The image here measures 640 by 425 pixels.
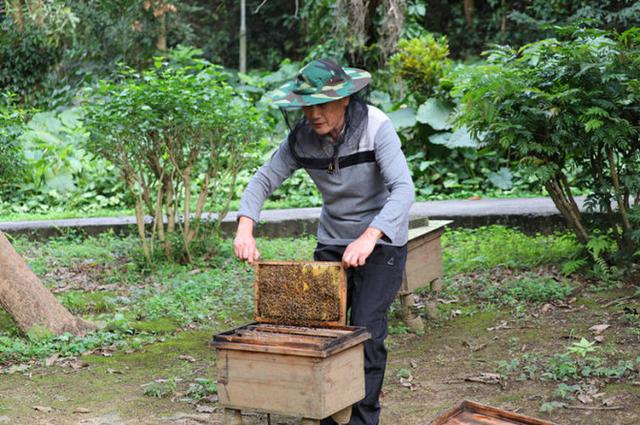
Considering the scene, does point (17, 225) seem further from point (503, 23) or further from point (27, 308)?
point (503, 23)

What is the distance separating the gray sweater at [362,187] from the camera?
12.5 feet

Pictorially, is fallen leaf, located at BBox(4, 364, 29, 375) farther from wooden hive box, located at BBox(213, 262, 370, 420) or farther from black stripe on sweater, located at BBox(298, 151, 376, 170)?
black stripe on sweater, located at BBox(298, 151, 376, 170)

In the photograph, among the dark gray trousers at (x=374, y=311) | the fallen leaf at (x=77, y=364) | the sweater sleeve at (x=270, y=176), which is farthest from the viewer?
the fallen leaf at (x=77, y=364)

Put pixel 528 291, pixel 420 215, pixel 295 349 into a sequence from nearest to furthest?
pixel 295 349
pixel 528 291
pixel 420 215

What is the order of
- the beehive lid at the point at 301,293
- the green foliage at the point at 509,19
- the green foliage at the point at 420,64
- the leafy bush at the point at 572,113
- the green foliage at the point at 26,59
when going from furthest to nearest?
the green foliage at the point at 26,59
the green foliage at the point at 509,19
the green foliage at the point at 420,64
the leafy bush at the point at 572,113
the beehive lid at the point at 301,293

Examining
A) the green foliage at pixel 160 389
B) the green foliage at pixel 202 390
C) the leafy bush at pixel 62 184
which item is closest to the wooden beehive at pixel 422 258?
the green foliage at pixel 202 390

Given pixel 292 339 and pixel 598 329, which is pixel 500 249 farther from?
pixel 292 339

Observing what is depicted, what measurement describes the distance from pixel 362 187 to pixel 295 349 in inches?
34.2

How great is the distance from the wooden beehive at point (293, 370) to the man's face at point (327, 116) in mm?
925

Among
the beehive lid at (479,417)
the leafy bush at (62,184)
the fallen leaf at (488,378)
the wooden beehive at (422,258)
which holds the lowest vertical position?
the leafy bush at (62,184)

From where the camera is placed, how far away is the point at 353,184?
399cm

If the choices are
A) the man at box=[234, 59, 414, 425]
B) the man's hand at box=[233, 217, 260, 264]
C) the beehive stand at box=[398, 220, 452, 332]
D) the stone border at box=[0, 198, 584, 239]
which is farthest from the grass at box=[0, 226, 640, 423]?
the man's hand at box=[233, 217, 260, 264]

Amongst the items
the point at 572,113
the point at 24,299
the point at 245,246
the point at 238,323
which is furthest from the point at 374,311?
Answer: the point at 572,113

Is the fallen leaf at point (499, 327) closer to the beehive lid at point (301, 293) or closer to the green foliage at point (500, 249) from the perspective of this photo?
the green foliage at point (500, 249)
